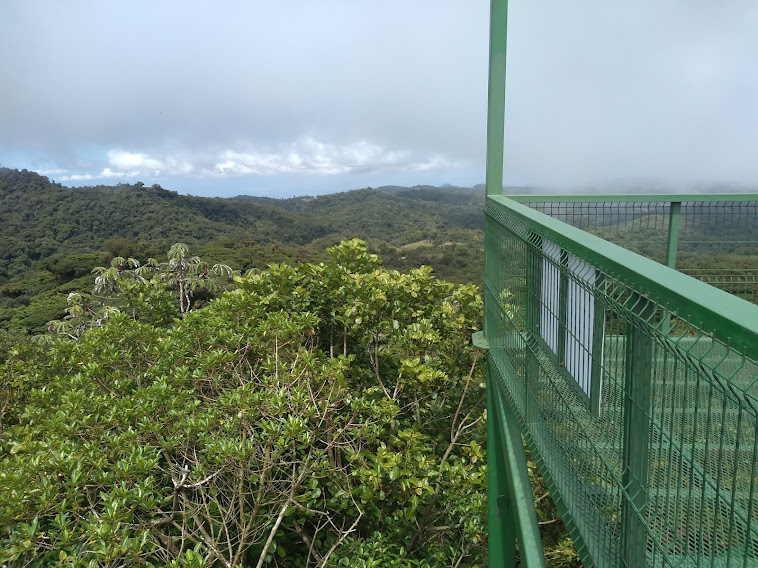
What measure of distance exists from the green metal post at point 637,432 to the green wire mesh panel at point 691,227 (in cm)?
257

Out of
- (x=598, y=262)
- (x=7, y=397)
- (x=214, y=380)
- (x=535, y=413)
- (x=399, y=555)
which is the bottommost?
(x=399, y=555)

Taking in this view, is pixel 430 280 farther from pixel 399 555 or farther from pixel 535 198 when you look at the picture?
pixel 399 555

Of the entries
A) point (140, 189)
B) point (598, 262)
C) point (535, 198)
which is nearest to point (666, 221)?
point (535, 198)

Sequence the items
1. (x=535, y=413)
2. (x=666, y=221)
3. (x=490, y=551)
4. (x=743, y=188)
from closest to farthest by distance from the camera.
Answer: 1. (x=535, y=413)
2. (x=490, y=551)
3. (x=666, y=221)
4. (x=743, y=188)

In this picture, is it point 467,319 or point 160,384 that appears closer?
point 160,384

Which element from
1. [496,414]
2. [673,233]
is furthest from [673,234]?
[496,414]

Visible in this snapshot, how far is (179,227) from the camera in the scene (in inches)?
2237

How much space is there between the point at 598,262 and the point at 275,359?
2942mm

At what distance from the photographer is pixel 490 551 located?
11.1 feet

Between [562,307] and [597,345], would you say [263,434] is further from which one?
[597,345]

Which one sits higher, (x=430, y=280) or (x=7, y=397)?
(x=430, y=280)

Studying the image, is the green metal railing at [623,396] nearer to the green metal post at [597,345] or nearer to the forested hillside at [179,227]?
the green metal post at [597,345]

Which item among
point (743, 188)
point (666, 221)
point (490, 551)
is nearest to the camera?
point (490, 551)

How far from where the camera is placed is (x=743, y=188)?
173 inches
